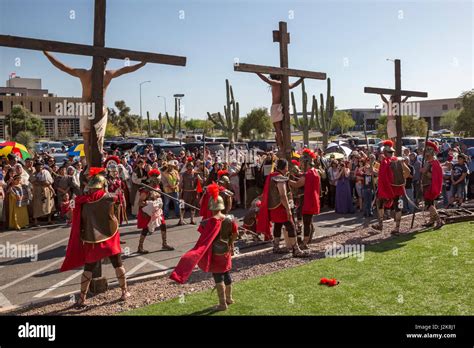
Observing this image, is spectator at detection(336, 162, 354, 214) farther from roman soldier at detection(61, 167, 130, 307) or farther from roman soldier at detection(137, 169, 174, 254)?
roman soldier at detection(61, 167, 130, 307)

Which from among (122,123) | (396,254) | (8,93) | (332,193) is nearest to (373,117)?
(122,123)

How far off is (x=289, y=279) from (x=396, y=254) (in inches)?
A: 99.8

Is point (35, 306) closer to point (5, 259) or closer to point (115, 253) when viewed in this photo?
point (115, 253)

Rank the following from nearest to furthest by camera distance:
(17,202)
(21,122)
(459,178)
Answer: (17,202) < (459,178) < (21,122)

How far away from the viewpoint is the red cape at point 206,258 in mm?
5879

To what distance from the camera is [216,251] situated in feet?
19.9

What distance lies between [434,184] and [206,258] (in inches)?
270

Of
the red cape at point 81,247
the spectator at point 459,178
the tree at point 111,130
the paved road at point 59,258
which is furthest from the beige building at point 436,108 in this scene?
the red cape at point 81,247

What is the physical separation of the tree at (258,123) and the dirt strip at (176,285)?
49.8 m

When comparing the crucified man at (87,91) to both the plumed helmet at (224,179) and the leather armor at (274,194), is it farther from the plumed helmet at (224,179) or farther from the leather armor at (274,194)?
the leather armor at (274,194)

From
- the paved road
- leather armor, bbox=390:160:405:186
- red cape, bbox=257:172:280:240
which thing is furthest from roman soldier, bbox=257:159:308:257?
leather armor, bbox=390:160:405:186

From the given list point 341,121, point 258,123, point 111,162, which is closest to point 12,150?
point 111,162

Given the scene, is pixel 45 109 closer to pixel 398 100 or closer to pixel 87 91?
pixel 398 100

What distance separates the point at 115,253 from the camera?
6.59 meters
